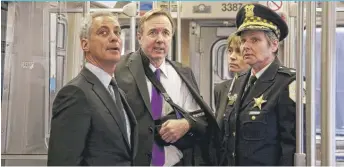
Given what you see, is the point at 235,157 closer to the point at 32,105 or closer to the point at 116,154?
the point at 116,154

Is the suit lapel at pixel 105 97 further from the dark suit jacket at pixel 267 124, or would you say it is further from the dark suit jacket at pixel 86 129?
the dark suit jacket at pixel 267 124

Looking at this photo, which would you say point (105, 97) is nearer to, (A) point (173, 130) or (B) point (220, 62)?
(A) point (173, 130)

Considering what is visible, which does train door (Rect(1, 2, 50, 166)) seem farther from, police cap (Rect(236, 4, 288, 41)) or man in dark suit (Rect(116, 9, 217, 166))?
police cap (Rect(236, 4, 288, 41))


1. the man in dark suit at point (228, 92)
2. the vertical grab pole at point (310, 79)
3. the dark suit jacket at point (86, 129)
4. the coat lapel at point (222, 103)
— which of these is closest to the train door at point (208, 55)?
the man in dark suit at point (228, 92)

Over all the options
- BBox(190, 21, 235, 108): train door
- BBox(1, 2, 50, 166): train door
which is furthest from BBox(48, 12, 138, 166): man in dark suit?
BBox(190, 21, 235, 108): train door

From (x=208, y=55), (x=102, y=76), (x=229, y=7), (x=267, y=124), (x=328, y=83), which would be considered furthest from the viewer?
(x=208, y=55)

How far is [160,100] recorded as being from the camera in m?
2.23

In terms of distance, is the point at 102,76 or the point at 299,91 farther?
the point at 102,76

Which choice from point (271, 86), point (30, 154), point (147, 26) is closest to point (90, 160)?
point (147, 26)

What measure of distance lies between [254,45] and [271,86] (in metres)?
0.20

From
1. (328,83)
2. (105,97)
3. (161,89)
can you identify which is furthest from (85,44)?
(328,83)

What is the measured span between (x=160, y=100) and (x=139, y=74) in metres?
0.15

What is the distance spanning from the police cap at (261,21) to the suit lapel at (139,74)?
478 mm

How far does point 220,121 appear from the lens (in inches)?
96.0
